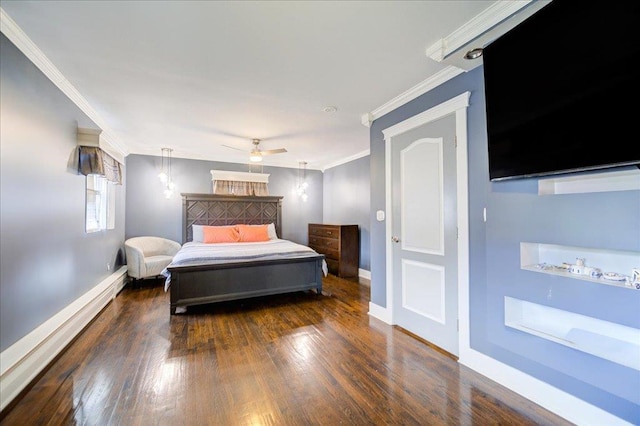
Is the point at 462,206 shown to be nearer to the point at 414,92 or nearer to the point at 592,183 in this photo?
the point at 592,183

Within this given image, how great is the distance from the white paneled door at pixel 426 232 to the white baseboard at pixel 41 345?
3232 millimetres

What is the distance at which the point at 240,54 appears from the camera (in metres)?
2.18

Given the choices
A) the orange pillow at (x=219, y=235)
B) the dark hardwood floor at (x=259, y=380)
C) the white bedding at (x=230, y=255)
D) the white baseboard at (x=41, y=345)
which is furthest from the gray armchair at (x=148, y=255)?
the dark hardwood floor at (x=259, y=380)

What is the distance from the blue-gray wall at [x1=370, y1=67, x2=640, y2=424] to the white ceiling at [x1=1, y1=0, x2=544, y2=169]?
637 millimetres

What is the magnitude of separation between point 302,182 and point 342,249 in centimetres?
236

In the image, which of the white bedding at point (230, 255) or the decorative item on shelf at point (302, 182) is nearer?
the white bedding at point (230, 255)

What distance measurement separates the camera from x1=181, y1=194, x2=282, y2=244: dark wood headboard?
220 inches

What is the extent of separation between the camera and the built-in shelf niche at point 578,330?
1.46 metres

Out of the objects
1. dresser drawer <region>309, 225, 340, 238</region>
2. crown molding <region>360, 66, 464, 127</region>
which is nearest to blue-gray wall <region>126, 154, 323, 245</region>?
dresser drawer <region>309, 225, 340, 238</region>

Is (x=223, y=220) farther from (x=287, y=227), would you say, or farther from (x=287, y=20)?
(x=287, y=20)

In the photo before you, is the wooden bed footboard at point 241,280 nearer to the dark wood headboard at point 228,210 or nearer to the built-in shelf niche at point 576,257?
the dark wood headboard at point 228,210

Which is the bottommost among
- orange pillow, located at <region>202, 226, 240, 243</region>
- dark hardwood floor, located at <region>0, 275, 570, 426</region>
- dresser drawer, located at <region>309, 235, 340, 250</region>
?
dark hardwood floor, located at <region>0, 275, 570, 426</region>

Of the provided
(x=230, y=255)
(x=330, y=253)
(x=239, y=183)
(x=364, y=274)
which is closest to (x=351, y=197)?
(x=330, y=253)

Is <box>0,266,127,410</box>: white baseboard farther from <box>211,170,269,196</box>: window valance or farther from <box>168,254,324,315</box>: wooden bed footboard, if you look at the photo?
<box>211,170,269,196</box>: window valance
